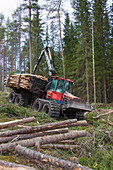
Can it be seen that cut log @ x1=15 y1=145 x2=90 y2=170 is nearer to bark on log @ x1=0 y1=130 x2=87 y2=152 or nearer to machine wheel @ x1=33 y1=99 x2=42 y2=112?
bark on log @ x1=0 y1=130 x2=87 y2=152

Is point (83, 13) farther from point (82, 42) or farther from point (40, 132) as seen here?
point (40, 132)

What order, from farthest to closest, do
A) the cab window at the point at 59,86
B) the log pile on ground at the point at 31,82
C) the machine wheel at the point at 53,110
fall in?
the log pile on ground at the point at 31,82 → the cab window at the point at 59,86 → the machine wheel at the point at 53,110

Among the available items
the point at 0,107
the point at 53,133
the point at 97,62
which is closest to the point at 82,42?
the point at 97,62

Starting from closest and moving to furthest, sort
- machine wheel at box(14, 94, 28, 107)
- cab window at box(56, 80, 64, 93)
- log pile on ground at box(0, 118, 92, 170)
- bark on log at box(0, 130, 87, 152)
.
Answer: log pile on ground at box(0, 118, 92, 170), bark on log at box(0, 130, 87, 152), cab window at box(56, 80, 64, 93), machine wheel at box(14, 94, 28, 107)

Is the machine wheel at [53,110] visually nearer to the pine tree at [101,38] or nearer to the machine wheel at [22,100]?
the machine wheel at [22,100]

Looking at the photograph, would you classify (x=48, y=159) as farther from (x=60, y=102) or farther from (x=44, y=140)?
(x=60, y=102)

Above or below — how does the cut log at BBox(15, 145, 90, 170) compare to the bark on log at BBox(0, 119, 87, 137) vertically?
below

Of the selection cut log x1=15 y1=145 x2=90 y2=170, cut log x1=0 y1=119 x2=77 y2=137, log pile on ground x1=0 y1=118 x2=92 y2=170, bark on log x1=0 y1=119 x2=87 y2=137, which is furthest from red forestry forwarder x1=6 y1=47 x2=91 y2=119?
cut log x1=15 y1=145 x2=90 y2=170

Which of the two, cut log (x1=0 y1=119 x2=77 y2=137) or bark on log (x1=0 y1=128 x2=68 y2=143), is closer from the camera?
bark on log (x1=0 y1=128 x2=68 y2=143)

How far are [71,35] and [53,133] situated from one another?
25.4 m

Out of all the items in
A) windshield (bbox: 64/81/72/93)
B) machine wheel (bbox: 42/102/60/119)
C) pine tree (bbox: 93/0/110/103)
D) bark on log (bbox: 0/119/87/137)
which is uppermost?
pine tree (bbox: 93/0/110/103)

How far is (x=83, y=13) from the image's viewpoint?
20.7m

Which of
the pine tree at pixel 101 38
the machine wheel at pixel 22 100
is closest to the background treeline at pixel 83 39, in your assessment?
the pine tree at pixel 101 38

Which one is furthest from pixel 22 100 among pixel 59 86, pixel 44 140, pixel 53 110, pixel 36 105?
pixel 44 140
